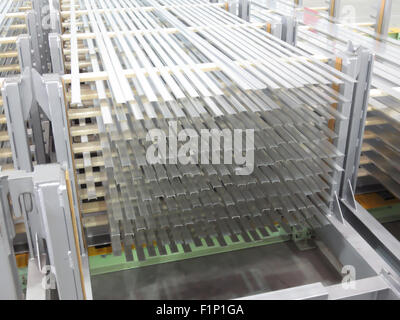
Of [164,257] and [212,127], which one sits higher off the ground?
[212,127]

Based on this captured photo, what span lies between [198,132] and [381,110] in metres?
1.11

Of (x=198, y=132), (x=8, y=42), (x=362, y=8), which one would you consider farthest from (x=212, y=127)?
(x=362, y=8)

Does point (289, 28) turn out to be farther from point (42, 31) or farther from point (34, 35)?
point (42, 31)

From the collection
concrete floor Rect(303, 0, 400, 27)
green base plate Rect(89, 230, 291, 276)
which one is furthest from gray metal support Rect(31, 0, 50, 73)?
concrete floor Rect(303, 0, 400, 27)

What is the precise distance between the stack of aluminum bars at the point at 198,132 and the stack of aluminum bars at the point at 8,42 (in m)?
0.54

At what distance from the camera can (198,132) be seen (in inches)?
83.8

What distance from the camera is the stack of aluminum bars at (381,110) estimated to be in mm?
2400

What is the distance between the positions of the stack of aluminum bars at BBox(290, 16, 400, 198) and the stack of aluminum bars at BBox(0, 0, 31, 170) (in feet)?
5.85

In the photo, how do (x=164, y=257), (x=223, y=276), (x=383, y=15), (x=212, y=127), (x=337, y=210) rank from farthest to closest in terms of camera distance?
(x=383, y=15), (x=164, y=257), (x=223, y=276), (x=337, y=210), (x=212, y=127)

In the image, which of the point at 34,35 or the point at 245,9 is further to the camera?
the point at 245,9

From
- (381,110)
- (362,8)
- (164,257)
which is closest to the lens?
(381,110)

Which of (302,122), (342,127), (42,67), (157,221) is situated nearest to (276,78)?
(302,122)

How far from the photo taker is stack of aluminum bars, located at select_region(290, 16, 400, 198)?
7.88 ft

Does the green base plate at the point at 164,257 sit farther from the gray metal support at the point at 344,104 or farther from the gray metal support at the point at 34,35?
the gray metal support at the point at 34,35
